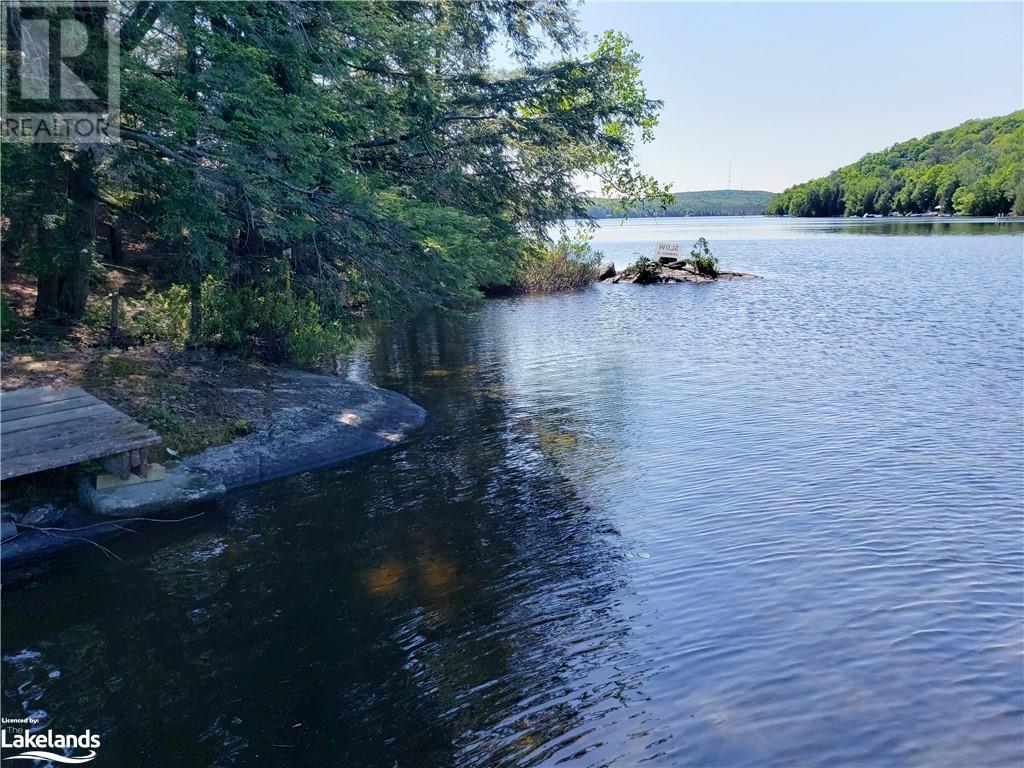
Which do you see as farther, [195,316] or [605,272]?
[605,272]

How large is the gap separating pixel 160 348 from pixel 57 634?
7.46m

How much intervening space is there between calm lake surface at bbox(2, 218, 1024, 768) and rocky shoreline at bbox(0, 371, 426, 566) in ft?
1.44

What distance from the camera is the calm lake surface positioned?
485 cm

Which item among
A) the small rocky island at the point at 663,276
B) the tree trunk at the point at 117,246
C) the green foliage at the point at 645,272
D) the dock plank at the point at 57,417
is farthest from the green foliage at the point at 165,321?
the green foliage at the point at 645,272

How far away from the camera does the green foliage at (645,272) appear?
1484 inches

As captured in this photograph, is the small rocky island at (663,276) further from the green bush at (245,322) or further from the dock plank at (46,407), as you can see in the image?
the dock plank at (46,407)

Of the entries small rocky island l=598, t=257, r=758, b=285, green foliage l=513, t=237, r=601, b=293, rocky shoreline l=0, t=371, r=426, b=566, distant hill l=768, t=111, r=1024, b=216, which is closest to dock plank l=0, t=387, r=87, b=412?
rocky shoreline l=0, t=371, r=426, b=566

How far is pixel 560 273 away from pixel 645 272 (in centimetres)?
587

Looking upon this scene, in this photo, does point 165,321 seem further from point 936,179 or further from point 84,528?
point 936,179

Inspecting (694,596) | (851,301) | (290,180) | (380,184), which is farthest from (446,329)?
(694,596)

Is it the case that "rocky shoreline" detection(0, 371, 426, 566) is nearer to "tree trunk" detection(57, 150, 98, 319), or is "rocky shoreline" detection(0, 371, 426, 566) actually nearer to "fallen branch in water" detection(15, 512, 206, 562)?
"fallen branch in water" detection(15, 512, 206, 562)

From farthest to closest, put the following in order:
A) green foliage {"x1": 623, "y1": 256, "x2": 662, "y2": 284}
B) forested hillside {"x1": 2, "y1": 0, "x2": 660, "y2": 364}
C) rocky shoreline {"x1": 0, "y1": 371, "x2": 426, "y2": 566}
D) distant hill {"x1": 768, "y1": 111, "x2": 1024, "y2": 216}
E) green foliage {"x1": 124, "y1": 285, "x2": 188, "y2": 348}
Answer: distant hill {"x1": 768, "y1": 111, "x2": 1024, "y2": 216}, green foliage {"x1": 623, "y1": 256, "x2": 662, "y2": 284}, green foliage {"x1": 124, "y1": 285, "x2": 188, "y2": 348}, forested hillside {"x1": 2, "y1": 0, "x2": 660, "y2": 364}, rocky shoreline {"x1": 0, "y1": 371, "x2": 426, "y2": 566}

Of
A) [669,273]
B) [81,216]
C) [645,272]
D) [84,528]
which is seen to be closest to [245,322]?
[81,216]

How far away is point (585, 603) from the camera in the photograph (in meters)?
6.56
